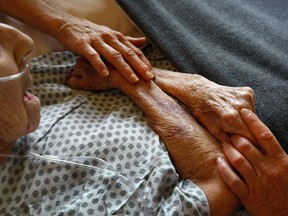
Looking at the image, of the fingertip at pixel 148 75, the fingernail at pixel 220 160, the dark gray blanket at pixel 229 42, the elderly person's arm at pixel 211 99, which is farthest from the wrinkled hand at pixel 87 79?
the fingernail at pixel 220 160

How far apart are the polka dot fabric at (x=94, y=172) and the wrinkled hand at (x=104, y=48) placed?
14 centimetres

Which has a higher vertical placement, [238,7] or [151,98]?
[238,7]

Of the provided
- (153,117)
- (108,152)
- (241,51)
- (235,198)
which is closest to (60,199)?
(108,152)

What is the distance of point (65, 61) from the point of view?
133cm

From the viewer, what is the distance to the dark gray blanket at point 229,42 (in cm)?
115

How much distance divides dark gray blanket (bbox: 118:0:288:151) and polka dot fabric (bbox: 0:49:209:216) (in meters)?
0.30

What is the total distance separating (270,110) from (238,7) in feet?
1.73

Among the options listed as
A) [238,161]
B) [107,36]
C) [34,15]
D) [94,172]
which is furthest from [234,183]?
[34,15]

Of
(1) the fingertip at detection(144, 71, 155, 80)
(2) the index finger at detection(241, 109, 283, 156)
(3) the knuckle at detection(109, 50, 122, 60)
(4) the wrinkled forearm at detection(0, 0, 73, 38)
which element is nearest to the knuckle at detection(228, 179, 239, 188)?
(2) the index finger at detection(241, 109, 283, 156)

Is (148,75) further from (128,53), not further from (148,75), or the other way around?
(128,53)

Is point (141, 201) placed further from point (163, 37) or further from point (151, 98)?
point (163, 37)

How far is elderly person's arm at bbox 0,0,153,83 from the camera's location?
1196mm

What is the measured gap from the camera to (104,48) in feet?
4.00

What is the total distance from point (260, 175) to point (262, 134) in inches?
4.2
